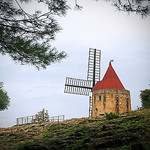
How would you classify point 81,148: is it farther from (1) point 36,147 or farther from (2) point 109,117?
(2) point 109,117

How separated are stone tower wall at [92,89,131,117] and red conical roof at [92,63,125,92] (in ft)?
2.34

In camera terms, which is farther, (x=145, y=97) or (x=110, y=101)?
(x=145, y=97)

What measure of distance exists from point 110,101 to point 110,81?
101 inches

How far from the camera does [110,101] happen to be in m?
17.7

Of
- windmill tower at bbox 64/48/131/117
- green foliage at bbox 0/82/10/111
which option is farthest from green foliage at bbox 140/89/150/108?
green foliage at bbox 0/82/10/111

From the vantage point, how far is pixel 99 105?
59.3ft

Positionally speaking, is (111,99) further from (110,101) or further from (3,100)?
(3,100)

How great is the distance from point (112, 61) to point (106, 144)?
16.7 m

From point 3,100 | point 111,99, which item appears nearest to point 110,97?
point 111,99

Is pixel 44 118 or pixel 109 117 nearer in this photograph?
pixel 109 117

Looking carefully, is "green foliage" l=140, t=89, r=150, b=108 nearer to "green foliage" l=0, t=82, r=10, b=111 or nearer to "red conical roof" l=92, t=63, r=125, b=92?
"red conical roof" l=92, t=63, r=125, b=92

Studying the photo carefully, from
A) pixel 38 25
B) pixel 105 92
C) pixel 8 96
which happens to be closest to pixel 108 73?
pixel 105 92

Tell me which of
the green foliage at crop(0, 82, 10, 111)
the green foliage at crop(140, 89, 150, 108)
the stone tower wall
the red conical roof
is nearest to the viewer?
the stone tower wall

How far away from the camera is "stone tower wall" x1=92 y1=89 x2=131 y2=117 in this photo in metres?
17.7
